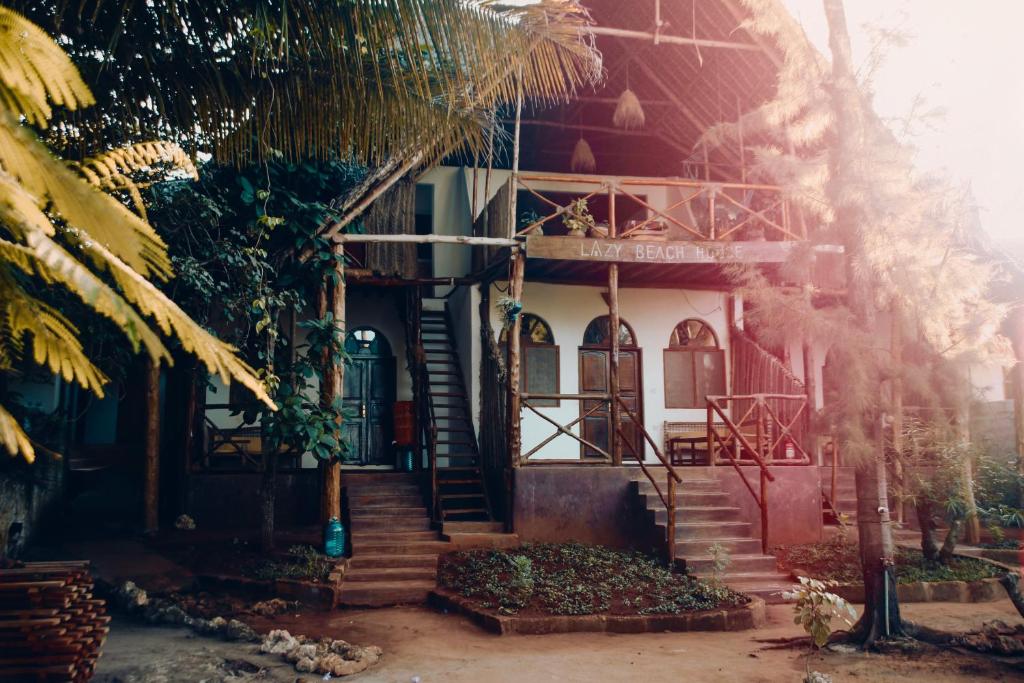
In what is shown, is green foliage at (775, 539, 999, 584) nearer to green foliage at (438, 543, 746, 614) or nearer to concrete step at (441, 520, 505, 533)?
green foliage at (438, 543, 746, 614)

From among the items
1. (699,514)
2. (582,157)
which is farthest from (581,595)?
(582,157)

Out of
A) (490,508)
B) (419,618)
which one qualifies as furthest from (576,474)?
(419,618)

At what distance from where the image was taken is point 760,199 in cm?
1488

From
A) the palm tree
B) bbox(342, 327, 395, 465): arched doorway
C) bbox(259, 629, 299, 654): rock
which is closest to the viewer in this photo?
the palm tree

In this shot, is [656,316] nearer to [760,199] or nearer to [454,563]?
[760,199]

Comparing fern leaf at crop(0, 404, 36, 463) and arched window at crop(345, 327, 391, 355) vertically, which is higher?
arched window at crop(345, 327, 391, 355)

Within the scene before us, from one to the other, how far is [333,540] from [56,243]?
30.9 feet

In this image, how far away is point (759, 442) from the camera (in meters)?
11.9

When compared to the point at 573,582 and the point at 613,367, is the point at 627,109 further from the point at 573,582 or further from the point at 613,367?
the point at 573,582

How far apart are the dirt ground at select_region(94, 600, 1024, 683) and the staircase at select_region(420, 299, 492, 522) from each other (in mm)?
3183

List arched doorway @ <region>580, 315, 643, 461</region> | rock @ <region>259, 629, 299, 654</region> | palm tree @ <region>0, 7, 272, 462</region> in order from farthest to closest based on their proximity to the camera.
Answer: arched doorway @ <region>580, 315, 643, 461</region> < rock @ <region>259, 629, 299, 654</region> < palm tree @ <region>0, 7, 272, 462</region>

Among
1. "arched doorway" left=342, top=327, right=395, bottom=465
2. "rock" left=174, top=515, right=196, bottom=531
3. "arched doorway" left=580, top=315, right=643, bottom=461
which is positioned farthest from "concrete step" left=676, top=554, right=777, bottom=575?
"rock" left=174, top=515, right=196, bottom=531

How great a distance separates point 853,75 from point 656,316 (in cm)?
736

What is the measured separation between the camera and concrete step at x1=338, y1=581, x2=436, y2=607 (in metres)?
9.66
